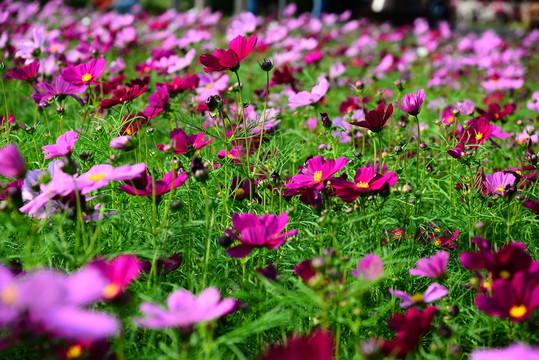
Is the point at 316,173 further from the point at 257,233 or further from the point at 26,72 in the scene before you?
the point at 26,72

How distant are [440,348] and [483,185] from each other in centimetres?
48

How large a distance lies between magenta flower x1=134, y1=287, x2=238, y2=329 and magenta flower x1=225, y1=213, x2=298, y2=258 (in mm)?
154

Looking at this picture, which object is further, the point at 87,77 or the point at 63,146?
the point at 87,77

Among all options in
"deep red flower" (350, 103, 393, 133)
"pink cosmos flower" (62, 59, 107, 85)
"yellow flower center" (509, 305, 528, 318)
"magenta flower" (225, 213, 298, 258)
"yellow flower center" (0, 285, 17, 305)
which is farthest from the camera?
"pink cosmos flower" (62, 59, 107, 85)

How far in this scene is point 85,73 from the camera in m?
1.26

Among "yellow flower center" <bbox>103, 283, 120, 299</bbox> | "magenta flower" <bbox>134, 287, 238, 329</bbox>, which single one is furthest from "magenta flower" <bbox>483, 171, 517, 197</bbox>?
"yellow flower center" <bbox>103, 283, 120, 299</bbox>

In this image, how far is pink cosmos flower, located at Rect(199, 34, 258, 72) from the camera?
42.2 inches

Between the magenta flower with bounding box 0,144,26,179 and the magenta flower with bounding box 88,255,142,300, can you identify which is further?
the magenta flower with bounding box 0,144,26,179

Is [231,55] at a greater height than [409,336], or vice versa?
[231,55]

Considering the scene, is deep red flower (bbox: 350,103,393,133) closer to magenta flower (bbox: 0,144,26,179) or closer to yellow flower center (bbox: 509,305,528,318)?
yellow flower center (bbox: 509,305,528,318)

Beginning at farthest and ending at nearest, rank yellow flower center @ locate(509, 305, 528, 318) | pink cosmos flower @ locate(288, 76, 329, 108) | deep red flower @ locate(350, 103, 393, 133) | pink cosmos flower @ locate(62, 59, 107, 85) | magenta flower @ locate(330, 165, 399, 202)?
pink cosmos flower @ locate(288, 76, 329, 108) → pink cosmos flower @ locate(62, 59, 107, 85) → deep red flower @ locate(350, 103, 393, 133) → magenta flower @ locate(330, 165, 399, 202) → yellow flower center @ locate(509, 305, 528, 318)

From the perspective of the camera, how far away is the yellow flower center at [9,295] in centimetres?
47

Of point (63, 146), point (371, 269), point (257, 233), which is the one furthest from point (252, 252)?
point (63, 146)

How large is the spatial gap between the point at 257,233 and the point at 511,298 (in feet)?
1.14
